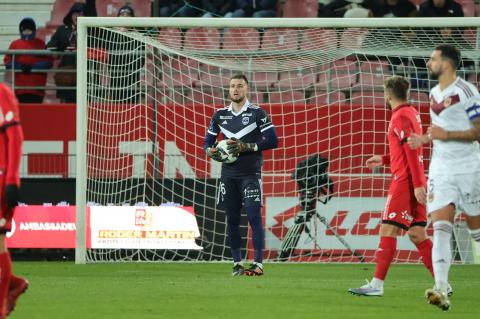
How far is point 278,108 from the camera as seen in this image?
1673 centimetres

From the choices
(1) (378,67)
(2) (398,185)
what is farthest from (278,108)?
(2) (398,185)

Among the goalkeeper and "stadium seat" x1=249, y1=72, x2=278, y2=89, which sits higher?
"stadium seat" x1=249, y1=72, x2=278, y2=89

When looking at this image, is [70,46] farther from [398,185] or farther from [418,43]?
[398,185]

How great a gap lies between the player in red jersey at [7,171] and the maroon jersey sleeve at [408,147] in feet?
11.8

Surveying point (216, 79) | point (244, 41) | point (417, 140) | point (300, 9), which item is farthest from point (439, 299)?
point (300, 9)

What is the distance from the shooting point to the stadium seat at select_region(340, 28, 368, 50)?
15.4 meters

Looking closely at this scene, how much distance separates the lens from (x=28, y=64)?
59.1 ft

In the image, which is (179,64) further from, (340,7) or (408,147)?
(408,147)

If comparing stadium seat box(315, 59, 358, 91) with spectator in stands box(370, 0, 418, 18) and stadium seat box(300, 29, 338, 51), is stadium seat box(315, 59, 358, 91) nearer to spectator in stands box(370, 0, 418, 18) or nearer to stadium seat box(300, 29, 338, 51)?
stadium seat box(300, 29, 338, 51)

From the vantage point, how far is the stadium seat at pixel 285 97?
17281 mm

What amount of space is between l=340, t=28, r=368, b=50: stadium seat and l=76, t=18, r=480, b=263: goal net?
19 millimetres

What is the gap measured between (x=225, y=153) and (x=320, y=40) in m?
3.98

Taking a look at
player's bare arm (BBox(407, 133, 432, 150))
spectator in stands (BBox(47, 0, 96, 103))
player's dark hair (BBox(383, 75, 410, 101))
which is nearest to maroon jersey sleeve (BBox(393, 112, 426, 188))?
player's dark hair (BBox(383, 75, 410, 101))

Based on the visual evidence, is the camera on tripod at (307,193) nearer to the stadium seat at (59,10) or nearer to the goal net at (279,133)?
the goal net at (279,133)
